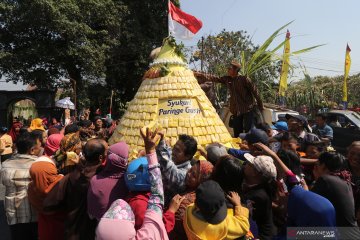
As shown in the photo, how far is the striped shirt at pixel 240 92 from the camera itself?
21.5 feet

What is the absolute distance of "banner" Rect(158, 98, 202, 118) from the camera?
5336 mm

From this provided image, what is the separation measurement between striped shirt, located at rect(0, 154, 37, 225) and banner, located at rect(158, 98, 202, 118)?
6.90 ft

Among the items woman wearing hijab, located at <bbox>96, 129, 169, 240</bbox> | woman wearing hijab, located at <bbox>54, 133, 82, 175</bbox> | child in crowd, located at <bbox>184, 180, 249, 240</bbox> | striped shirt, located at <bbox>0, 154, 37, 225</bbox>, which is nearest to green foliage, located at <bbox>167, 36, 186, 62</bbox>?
woman wearing hijab, located at <bbox>54, 133, 82, 175</bbox>

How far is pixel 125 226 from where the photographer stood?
2197 mm

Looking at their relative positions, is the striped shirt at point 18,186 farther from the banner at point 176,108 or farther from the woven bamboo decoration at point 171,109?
the banner at point 176,108

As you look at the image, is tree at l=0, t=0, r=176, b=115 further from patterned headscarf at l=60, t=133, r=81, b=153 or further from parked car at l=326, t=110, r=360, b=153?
patterned headscarf at l=60, t=133, r=81, b=153

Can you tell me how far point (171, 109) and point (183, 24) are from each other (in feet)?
5.78

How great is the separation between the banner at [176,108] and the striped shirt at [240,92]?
4.85 feet

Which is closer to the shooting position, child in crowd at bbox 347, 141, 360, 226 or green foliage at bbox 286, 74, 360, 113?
child in crowd at bbox 347, 141, 360, 226

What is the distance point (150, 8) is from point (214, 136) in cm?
2055

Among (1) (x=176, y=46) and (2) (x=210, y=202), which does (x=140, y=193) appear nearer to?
(2) (x=210, y=202)

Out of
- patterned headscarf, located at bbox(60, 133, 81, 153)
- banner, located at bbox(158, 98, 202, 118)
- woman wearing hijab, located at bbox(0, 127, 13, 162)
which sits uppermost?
banner, located at bbox(158, 98, 202, 118)

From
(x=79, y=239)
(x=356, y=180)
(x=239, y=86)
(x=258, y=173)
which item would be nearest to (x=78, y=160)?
(x=79, y=239)

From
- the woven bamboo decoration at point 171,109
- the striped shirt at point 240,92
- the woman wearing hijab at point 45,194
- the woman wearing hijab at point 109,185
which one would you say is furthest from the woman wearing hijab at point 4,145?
the woman wearing hijab at point 109,185
